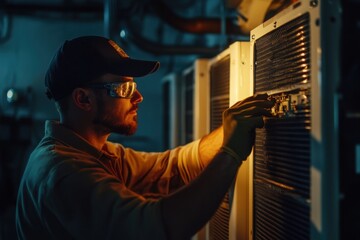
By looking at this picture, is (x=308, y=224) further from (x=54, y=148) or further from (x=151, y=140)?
(x=151, y=140)

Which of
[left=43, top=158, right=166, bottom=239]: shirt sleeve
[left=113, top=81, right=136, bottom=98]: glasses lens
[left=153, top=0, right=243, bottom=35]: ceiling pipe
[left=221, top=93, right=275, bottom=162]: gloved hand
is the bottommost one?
[left=43, top=158, right=166, bottom=239]: shirt sleeve

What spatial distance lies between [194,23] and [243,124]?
1.77m

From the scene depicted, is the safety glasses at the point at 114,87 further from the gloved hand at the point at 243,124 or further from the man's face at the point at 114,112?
the gloved hand at the point at 243,124

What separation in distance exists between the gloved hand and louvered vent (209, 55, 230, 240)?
0.39 metres

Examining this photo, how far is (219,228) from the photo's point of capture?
1.66 m

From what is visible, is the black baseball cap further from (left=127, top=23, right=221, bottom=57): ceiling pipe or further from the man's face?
(left=127, top=23, right=221, bottom=57): ceiling pipe

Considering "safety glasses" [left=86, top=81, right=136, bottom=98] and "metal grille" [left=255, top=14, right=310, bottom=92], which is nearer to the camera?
"metal grille" [left=255, top=14, right=310, bottom=92]

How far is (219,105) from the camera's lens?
5.53 ft

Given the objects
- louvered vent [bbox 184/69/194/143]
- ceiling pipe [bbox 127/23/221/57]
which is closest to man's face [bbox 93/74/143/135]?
louvered vent [bbox 184/69/194/143]

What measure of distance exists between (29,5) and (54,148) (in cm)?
265

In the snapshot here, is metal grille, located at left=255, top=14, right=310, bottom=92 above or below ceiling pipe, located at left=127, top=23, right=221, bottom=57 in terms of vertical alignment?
below

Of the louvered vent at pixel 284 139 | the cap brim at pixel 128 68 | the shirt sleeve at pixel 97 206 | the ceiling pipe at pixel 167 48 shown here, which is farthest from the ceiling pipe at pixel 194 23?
the shirt sleeve at pixel 97 206

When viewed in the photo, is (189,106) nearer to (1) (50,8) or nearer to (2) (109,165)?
(2) (109,165)

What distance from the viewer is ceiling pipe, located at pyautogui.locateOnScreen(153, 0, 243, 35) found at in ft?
8.72
